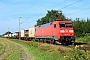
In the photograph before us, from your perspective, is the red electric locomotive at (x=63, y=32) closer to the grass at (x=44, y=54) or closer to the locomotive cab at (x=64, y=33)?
the locomotive cab at (x=64, y=33)

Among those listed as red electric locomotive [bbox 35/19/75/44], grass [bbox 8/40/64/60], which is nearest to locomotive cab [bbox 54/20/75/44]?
red electric locomotive [bbox 35/19/75/44]

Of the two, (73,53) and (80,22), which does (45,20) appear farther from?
(73,53)

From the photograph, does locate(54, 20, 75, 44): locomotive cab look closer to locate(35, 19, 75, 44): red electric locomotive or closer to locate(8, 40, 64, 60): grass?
locate(35, 19, 75, 44): red electric locomotive

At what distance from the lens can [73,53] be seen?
7.35m

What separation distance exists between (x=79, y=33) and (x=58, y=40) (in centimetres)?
2383

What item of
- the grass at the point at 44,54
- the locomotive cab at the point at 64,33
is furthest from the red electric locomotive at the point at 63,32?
the grass at the point at 44,54

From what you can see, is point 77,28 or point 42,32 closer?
point 42,32

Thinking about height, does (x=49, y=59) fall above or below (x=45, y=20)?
below

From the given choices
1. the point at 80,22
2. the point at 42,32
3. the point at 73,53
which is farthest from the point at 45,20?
the point at 73,53

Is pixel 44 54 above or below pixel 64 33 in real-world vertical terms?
below

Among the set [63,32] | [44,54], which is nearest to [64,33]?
→ [63,32]

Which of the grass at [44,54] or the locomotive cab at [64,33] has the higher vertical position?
the locomotive cab at [64,33]

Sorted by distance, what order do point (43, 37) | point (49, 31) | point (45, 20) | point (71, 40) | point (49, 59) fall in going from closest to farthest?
point (49, 59) → point (71, 40) → point (49, 31) → point (43, 37) → point (45, 20)

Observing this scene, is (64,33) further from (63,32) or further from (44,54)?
(44,54)
